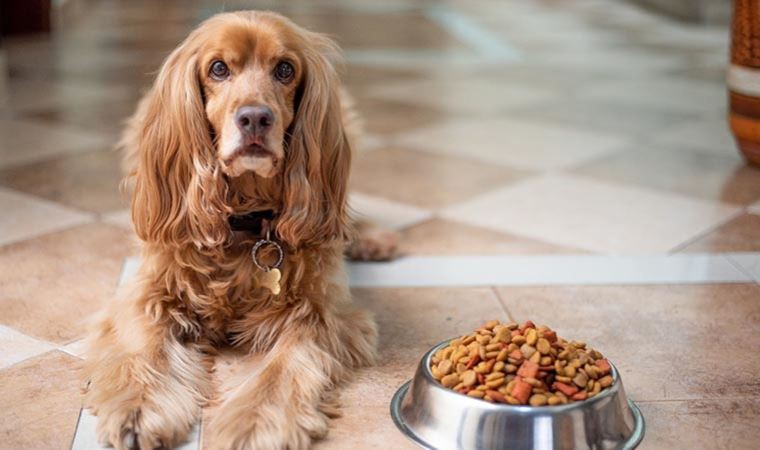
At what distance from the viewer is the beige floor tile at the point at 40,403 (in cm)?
236

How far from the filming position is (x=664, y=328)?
3.17m

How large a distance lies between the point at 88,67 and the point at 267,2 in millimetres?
7622

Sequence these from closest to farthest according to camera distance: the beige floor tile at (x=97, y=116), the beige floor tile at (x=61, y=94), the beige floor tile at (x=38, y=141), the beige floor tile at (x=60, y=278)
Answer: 1. the beige floor tile at (x=60, y=278)
2. the beige floor tile at (x=38, y=141)
3. the beige floor tile at (x=97, y=116)
4. the beige floor tile at (x=61, y=94)

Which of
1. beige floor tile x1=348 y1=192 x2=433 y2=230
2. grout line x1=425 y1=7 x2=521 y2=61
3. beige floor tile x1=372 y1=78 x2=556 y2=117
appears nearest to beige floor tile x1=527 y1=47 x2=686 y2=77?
grout line x1=425 y1=7 x2=521 y2=61

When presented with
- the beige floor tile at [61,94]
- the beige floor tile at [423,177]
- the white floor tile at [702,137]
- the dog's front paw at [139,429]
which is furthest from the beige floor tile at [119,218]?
the white floor tile at [702,137]

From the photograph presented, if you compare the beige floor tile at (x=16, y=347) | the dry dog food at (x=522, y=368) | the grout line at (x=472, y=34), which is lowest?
the grout line at (x=472, y=34)

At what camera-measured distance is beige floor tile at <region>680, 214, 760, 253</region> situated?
3.99m

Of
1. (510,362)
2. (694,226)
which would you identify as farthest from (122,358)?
(694,226)

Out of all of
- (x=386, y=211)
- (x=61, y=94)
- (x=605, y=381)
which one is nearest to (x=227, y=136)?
(x=605, y=381)

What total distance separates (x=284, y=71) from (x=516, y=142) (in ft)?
11.3

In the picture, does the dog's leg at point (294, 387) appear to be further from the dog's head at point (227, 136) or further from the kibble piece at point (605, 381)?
the kibble piece at point (605, 381)

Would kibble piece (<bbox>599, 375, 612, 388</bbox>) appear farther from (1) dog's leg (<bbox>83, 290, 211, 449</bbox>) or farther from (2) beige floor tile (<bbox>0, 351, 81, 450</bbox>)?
(2) beige floor tile (<bbox>0, 351, 81, 450</bbox>)

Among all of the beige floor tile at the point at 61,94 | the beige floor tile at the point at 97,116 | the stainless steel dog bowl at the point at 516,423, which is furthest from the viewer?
the beige floor tile at the point at 61,94

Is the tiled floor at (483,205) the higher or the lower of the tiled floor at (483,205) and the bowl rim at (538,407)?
the lower
